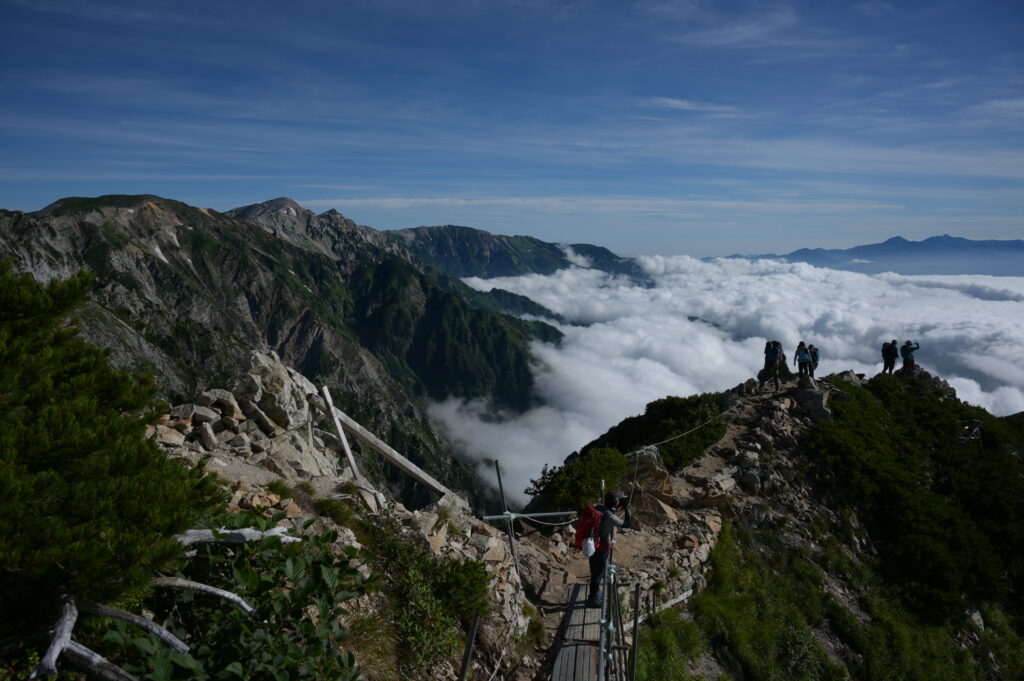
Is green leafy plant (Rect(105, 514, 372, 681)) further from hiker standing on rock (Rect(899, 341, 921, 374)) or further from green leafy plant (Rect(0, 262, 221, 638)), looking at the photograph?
hiker standing on rock (Rect(899, 341, 921, 374))

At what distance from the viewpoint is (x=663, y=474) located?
20844mm

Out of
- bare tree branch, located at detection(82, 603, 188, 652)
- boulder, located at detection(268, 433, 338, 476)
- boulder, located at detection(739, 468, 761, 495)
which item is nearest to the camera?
bare tree branch, located at detection(82, 603, 188, 652)

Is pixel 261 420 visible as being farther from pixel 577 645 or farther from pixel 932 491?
pixel 932 491

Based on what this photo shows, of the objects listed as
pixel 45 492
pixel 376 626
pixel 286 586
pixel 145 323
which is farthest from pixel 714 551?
pixel 145 323

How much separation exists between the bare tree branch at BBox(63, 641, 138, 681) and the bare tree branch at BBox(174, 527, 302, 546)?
1.34 metres

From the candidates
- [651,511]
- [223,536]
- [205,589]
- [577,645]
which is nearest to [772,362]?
[651,511]

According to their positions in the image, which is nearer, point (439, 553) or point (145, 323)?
point (439, 553)

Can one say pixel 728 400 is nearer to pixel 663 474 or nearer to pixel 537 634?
pixel 663 474

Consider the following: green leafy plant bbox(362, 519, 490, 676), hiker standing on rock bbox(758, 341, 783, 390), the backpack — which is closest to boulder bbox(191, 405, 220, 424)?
green leafy plant bbox(362, 519, 490, 676)

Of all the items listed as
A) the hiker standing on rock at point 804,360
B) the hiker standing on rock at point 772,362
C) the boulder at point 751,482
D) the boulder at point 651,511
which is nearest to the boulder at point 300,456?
the boulder at point 651,511

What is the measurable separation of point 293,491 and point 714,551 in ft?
45.4

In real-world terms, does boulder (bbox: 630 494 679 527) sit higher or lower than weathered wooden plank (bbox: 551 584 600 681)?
lower

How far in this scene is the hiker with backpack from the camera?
40.1 feet

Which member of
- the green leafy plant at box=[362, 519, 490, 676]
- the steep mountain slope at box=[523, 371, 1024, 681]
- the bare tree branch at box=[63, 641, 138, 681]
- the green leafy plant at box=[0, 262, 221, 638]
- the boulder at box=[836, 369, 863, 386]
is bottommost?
the steep mountain slope at box=[523, 371, 1024, 681]
